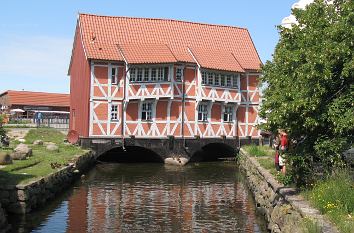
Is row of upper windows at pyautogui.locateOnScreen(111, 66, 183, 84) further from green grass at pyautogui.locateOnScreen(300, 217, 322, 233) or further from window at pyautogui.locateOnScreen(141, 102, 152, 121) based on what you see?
green grass at pyautogui.locateOnScreen(300, 217, 322, 233)

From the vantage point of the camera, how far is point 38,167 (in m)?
20.4

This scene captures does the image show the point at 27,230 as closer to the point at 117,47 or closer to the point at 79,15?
the point at 117,47

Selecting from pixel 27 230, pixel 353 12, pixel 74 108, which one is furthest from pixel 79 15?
pixel 353 12

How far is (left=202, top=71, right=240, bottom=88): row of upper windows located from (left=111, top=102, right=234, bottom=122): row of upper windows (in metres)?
1.77

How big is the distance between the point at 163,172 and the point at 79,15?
49.5 ft

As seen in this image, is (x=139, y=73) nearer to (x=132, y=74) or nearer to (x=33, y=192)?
(x=132, y=74)

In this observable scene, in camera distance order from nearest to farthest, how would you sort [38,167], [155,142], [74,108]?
[38,167]
[155,142]
[74,108]

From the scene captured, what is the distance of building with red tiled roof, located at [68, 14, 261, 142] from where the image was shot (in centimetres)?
3434

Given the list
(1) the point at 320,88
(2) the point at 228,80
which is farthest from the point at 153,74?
(1) the point at 320,88

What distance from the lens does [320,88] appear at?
11.9 meters

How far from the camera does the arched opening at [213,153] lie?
1526 inches

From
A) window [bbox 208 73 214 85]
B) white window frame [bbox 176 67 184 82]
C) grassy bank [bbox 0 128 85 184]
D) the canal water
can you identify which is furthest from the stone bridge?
the canal water

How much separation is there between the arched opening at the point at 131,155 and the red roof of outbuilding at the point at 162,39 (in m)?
7.52

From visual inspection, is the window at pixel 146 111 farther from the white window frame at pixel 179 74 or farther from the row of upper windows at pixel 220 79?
Result: the row of upper windows at pixel 220 79
